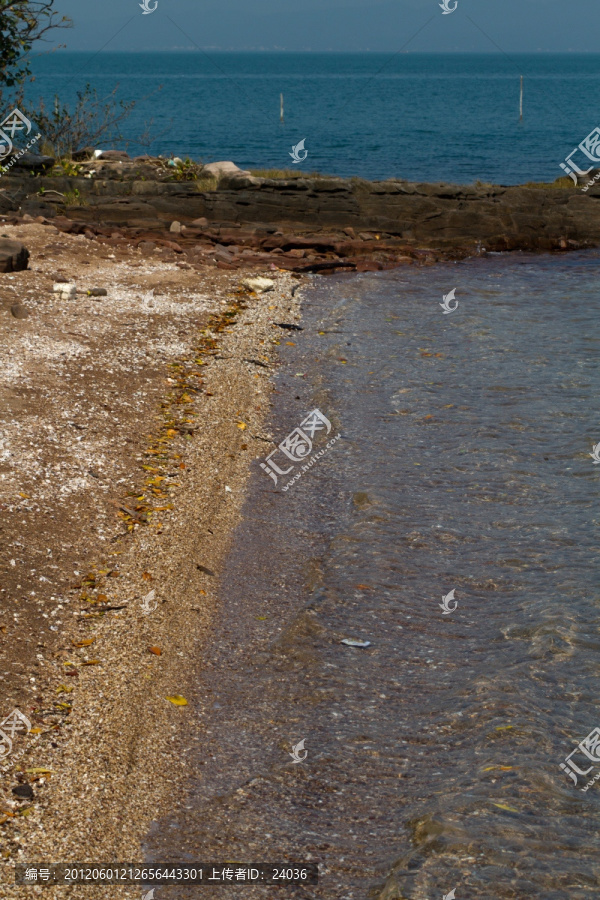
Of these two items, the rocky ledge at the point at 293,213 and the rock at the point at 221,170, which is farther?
the rock at the point at 221,170

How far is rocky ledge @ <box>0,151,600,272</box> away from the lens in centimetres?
1773

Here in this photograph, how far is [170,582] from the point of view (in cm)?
647

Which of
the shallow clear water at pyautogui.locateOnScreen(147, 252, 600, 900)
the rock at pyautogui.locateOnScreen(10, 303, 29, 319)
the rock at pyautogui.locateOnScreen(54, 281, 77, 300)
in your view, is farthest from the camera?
the rock at pyautogui.locateOnScreen(54, 281, 77, 300)

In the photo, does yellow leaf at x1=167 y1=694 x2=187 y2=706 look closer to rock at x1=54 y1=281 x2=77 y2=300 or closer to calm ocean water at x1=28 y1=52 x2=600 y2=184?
rock at x1=54 y1=281 x2=77 y2=300

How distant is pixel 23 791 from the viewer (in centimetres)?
437

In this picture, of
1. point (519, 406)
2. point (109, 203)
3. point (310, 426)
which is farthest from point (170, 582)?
point (109, 203)

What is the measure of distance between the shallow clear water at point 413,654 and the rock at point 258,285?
418 cm

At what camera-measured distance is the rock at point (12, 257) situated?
12.9m

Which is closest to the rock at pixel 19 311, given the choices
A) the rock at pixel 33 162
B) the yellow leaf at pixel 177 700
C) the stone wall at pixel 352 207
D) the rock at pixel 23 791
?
the yellow leaf at pixel 177 700

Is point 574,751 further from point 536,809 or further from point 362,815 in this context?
point 362,815

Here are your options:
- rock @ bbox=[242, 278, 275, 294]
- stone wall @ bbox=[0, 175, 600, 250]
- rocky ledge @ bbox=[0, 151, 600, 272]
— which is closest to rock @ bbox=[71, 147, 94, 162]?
Result: rocky ledge @ bbox=[0, 151, 600, 272]

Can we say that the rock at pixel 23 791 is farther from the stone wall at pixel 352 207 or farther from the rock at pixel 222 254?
the stone wall at pixel 352 207

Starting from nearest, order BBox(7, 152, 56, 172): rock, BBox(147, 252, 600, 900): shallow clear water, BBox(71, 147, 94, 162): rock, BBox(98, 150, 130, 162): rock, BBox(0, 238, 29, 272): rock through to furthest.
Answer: BBox(147, 252, 600, 900): shallow clear water
BBox(0, 238, 29, 272): rock
BBox(7, 152, 56, 172): rock
BBox(71, 147, 94, 162): rock
BBox(98, 150, 130, 162): rock

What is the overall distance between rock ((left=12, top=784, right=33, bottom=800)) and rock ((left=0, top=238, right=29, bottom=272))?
32.6 feet
